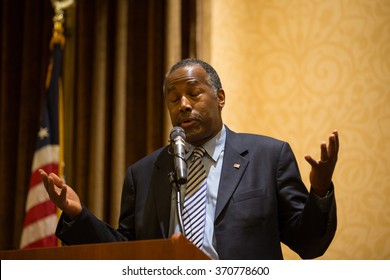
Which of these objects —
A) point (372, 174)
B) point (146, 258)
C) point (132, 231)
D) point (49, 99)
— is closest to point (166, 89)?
point (132, 231)

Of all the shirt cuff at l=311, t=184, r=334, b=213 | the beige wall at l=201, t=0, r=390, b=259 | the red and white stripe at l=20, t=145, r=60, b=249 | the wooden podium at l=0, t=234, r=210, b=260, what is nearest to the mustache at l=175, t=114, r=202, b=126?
the shirt cuff at l=311, t=184, r=334, b=213

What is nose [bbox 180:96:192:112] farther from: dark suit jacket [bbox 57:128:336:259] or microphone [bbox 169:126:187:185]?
microphone [bbox 169:126:187:185]

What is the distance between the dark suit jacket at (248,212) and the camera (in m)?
2.23

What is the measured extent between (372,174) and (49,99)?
229 cm

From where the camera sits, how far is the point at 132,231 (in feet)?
8.48

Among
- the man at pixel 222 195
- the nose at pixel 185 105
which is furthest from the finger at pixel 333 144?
the nose at pixel 185 105

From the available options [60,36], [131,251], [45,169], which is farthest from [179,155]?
[60,36]

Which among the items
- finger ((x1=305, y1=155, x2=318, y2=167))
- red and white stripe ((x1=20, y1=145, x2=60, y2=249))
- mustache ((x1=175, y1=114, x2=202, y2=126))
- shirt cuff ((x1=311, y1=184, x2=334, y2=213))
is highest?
mustache ((x1=175, y1=114, x2=202, y2=126))

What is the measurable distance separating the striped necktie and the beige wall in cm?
116

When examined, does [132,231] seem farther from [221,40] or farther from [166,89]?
[221,40]

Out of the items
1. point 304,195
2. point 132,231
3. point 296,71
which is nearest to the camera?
point 304,195

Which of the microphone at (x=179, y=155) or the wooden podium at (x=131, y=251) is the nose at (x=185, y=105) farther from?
the wooden podium at (x=131, y=251)

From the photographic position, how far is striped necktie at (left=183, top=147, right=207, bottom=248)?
2.33 m

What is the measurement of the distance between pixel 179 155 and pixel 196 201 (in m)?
0.45
